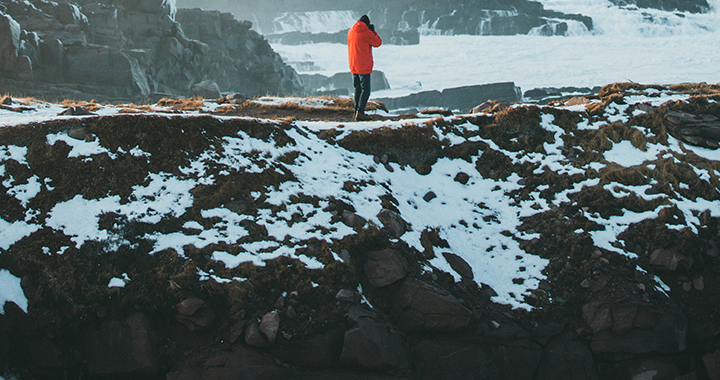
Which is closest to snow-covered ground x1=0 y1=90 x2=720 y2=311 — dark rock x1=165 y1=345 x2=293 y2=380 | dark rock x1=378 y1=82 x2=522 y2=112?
dark rock x1=165 y1=345 x2=293 y2=380

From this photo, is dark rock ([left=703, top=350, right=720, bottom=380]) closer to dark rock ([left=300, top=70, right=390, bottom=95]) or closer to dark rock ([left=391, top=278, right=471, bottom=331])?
dark rock ([left=391, top=278, right=471, bottom=331])

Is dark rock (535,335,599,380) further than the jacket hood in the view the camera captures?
No

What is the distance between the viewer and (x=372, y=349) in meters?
5.19

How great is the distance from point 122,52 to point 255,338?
171ft

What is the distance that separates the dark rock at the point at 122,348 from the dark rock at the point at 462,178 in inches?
232

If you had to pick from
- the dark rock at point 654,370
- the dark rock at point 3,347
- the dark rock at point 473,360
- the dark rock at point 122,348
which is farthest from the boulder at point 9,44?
the dark rock at point 654,370

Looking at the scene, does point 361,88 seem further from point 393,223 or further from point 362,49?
point 393,223

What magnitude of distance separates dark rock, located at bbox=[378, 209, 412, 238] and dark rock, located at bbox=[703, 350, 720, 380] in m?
4.07

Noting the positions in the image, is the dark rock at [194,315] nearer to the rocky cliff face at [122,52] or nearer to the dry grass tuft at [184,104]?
the dry grass tuft at [184,104]

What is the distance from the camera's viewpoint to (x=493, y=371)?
18.2ft

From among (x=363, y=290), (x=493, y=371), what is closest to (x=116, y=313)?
(x=363, y=290)

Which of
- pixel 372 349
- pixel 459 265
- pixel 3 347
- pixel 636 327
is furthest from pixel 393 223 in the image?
pixel 3 347

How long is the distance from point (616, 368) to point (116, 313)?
6.01 meters

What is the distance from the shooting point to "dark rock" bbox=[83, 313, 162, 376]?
191 inches
